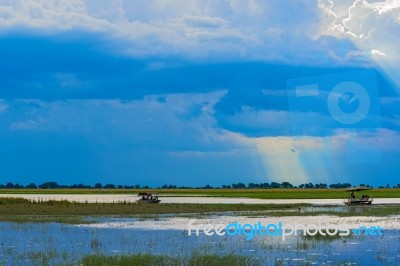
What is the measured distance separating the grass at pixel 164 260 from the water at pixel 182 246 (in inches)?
33.7

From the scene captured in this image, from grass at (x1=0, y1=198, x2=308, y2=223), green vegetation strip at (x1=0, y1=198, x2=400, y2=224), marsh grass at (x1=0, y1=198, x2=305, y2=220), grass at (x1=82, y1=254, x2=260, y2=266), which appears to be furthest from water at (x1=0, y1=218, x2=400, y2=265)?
marsh grass at (x1=0, y1=198, x2=305, y2=220)

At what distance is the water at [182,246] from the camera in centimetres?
2575

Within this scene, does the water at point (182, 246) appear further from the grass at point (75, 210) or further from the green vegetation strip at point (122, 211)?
the grass at point (75, 210)

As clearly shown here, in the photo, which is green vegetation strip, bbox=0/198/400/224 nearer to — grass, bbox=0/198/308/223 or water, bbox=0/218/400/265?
grass, bbox=0/198/308/223

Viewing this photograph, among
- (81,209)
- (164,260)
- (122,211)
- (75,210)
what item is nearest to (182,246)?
(164,260)

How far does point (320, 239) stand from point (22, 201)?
151ft

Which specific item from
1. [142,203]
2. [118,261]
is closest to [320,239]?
[118,261]

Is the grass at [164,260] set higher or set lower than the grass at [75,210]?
lower

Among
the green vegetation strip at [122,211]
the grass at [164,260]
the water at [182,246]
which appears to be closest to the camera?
the grass at [164,260]

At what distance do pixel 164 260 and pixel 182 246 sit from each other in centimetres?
508

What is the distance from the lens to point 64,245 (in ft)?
99.2

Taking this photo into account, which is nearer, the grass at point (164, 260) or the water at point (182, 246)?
the grass at point (164, 260)

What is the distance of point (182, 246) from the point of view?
2967 centimetres

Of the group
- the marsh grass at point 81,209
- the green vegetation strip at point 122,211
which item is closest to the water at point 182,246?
the green vegetation strip at point 122,211
